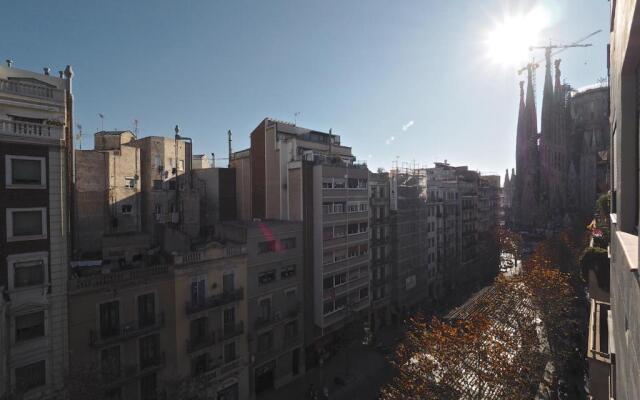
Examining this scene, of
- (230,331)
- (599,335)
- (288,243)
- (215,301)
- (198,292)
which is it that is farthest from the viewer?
(288,243)

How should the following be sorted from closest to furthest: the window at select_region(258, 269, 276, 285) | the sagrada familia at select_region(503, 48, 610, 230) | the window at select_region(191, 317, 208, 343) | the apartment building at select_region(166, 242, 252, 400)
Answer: the apartment building at select_region(166, 242, 252, 400) → the window at select_region(191, 317, 208, 343) → the window at select_region(258, 269, 276, 285) → the sagrada familia at select_region(503, 48, 610, 230)

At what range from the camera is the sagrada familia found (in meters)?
89.8

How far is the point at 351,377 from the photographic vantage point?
104ft

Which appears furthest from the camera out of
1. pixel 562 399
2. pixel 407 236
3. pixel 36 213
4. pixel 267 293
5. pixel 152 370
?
pixel 407 236

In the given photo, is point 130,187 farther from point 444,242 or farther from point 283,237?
point 444,242

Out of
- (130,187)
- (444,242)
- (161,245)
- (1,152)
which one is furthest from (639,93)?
(444,242)

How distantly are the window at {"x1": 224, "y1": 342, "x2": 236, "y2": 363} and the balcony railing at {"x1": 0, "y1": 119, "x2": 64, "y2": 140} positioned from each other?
19192 mm

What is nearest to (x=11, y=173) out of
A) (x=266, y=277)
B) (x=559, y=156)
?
(x=266, y=277)

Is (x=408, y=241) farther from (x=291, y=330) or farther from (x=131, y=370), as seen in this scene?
(x=131, y=370)

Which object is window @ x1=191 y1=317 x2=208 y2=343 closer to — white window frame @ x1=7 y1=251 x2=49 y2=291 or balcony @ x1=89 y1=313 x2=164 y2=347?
balcony @ x1=89 y1=313 x2=164 y2=347

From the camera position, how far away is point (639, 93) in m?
6.78

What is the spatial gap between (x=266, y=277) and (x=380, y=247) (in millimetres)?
17927

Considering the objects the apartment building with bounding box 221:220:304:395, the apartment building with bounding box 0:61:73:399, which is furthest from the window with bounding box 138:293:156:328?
the apartment building with bounding box 221:220:304:395

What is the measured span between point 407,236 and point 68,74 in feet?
135
